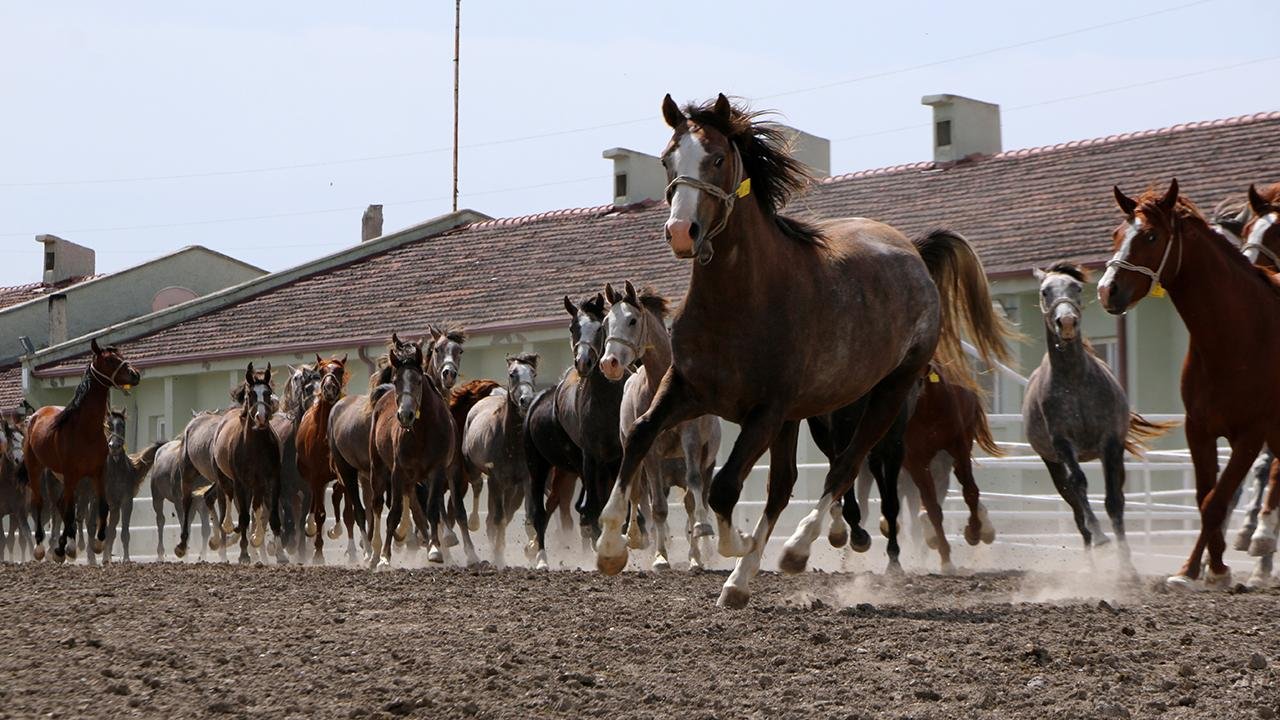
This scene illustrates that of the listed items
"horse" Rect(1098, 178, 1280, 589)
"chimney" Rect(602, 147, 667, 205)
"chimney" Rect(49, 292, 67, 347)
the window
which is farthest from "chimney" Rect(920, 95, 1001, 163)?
"chimney" Rect(49, 292, 67, 347)

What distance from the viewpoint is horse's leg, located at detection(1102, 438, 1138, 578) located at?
1171 centimetres

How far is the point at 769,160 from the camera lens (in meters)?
8.44

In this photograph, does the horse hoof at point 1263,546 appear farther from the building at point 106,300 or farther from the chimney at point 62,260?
the chimney at point 62,260

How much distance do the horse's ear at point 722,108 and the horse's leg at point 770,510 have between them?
1.53 metres

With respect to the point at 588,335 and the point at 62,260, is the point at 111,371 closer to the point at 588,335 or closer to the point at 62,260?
the point at 588,335

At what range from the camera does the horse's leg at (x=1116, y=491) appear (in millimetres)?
11711

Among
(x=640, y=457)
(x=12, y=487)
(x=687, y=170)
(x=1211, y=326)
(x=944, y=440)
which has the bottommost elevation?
(x=12, y=487)

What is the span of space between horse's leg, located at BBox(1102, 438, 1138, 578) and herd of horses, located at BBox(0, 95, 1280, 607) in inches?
0.8

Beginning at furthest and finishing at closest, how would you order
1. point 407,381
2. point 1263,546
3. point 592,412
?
point 407,381, point 592,412, point 1263,546

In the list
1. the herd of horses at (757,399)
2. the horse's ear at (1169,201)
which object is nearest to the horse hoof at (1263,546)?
the herd of horses at (757,399)

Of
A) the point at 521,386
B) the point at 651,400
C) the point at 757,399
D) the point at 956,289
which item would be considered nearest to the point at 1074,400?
the point at 956,289

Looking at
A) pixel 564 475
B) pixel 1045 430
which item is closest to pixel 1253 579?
pixel 1045 430

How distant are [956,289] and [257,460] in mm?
10742

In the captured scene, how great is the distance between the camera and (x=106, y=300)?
42.0 m
